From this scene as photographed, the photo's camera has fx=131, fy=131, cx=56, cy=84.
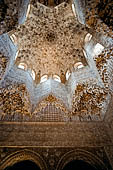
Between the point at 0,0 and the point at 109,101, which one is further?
the point at 109,101

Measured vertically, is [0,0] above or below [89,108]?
above

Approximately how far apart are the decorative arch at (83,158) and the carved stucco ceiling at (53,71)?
1963 mm

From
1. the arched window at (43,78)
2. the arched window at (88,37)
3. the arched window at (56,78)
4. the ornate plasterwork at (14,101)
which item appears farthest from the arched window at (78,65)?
the ornate plasterwork at (14,101)

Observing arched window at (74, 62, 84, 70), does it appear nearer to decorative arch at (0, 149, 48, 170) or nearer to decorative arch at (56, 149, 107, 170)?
decorative arch at (56, 149, 107, 170)

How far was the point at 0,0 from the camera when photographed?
5211 millimetres

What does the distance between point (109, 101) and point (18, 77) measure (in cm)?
544

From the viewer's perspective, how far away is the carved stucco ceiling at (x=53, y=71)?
7121mm

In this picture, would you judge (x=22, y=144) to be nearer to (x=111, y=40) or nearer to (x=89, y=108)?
(x=89, y=108)

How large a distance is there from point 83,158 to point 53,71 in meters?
6.71

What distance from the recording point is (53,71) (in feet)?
35.1

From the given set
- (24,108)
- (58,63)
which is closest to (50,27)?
(58,63)

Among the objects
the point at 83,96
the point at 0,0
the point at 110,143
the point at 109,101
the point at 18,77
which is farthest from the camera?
the point at 18,77

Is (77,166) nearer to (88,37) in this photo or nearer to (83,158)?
A: (83,158)

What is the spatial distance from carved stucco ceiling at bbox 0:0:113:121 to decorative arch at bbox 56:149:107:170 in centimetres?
196
